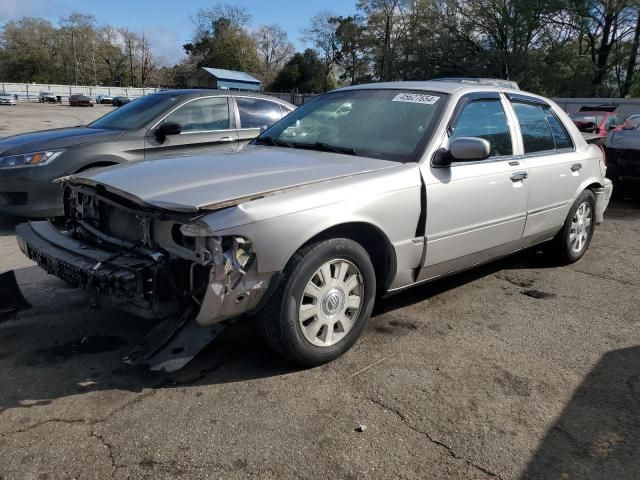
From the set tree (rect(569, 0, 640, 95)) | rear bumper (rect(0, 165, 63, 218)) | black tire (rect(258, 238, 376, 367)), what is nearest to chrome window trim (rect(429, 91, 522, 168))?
black tire (rect(258, 238, 376, 367))

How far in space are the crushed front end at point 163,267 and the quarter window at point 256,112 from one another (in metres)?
4.18

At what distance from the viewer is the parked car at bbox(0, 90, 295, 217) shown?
5.78 metres

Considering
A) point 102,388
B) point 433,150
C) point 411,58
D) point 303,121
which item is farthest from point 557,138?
point 411,58

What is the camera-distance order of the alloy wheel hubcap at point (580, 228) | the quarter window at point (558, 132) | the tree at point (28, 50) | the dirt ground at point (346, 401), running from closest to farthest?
the dirt ground at point (346, 401) → the quarter window at point (558, 132) → the alloy wheel hubcap at point (580, 228) → the tree at point (28, 50)

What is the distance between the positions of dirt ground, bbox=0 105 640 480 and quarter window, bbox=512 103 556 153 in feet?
4.58

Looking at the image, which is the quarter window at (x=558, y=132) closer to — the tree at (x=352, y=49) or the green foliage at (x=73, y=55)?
the tree at (x=352, y=49)

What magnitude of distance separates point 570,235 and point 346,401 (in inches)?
135

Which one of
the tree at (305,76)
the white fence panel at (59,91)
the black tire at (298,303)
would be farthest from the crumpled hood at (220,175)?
the tree at (305,76)

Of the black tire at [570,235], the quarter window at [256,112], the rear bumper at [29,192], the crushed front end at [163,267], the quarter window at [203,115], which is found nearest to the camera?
the crushed front end at [163,267]

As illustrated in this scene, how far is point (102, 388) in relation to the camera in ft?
9.48

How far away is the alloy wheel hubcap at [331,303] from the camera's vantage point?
3045mm

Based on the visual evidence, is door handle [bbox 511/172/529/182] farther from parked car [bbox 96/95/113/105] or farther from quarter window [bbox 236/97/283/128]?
parked car [bbox 96/95/113/105]

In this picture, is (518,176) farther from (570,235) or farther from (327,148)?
(327,148)

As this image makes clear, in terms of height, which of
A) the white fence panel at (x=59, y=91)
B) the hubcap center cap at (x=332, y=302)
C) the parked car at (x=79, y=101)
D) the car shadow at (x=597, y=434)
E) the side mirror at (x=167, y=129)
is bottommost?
the car shadow at (x=597, y=434)
